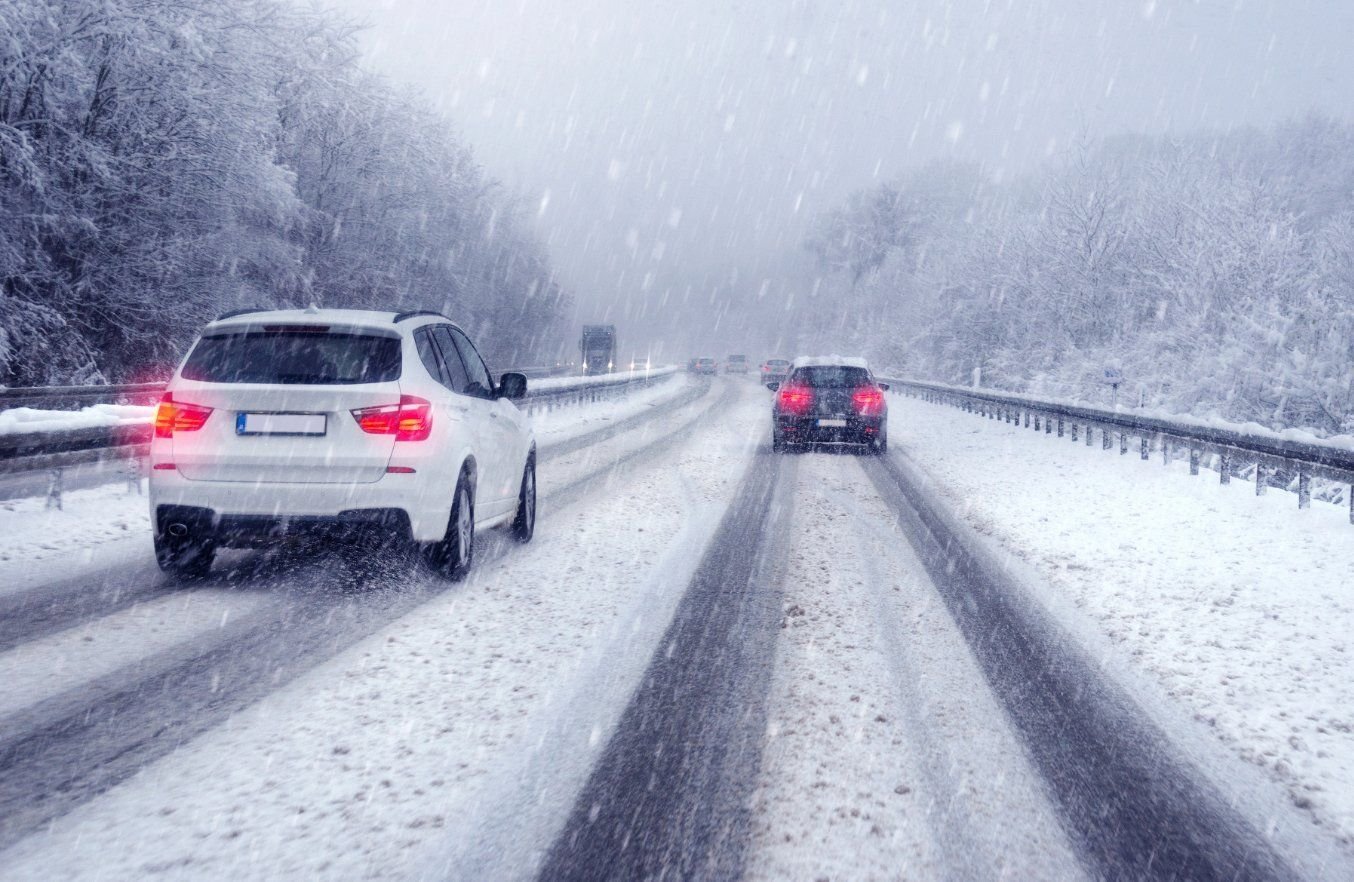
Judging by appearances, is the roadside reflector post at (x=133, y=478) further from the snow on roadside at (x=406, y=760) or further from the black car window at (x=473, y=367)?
the snow on roadside at (x=406, y=760)

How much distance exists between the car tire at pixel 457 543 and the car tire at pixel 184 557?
4.61 feet

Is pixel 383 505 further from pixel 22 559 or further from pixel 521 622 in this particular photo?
pixel 22 559

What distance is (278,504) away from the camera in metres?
5.90

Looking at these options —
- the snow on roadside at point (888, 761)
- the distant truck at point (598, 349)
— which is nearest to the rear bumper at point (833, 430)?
the snow on roadside at point (888, 761)

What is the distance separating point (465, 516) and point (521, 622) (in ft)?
4.42

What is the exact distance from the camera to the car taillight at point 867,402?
15.8 m

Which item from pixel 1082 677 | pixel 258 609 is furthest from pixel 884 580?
pixel 258 609

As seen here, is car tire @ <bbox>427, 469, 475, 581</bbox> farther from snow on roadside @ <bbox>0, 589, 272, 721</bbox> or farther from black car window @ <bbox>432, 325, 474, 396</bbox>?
snow on roadside @ <bbox>0, 589, 272, 721</bbox>

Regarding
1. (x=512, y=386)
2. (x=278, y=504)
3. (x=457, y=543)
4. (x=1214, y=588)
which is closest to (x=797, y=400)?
(x=512, y=386)

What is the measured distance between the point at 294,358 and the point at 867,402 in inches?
435

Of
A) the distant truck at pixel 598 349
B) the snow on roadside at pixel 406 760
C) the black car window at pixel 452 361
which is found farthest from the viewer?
the distant truck at pixel 598 349

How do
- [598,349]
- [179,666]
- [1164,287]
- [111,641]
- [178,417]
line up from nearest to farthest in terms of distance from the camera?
[179,666] < [111,641] < [178,417] < [1164,287] < [598,349]

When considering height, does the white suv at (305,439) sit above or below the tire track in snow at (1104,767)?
above

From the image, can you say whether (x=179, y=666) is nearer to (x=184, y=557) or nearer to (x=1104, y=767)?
(x=184, y=557)
